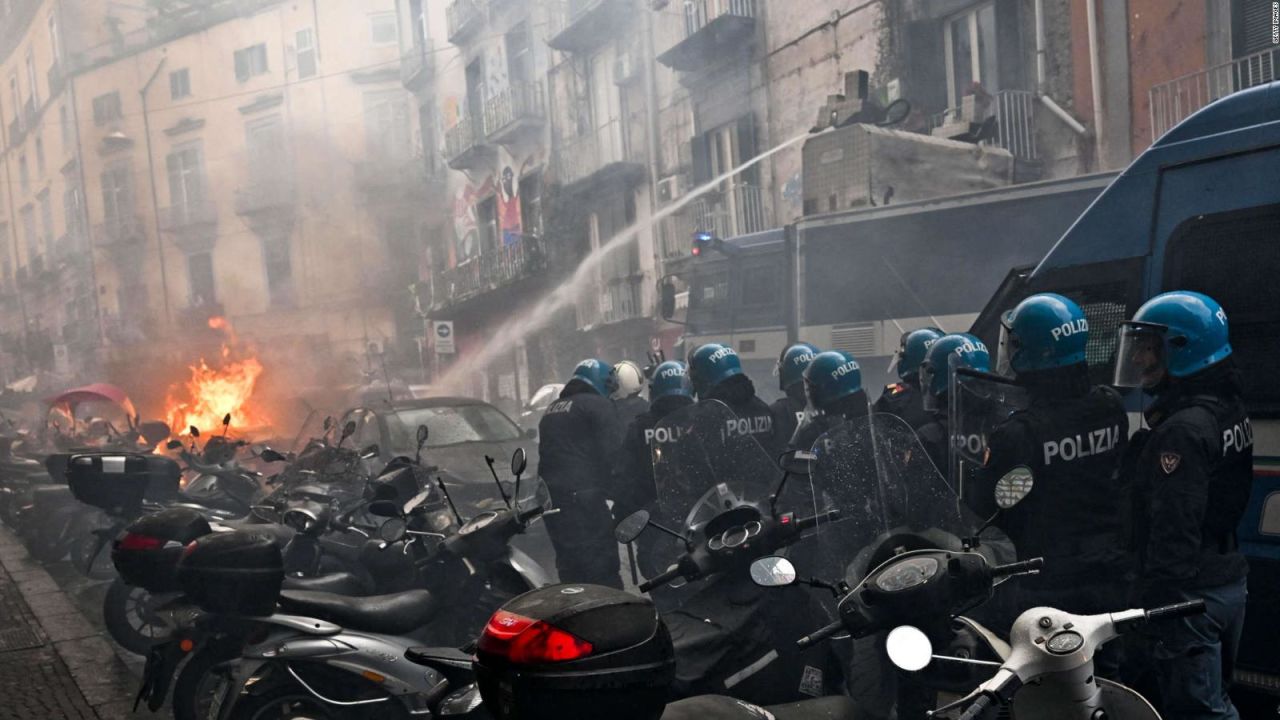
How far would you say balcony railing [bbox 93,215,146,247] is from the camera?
142 ft

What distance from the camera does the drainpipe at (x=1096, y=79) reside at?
42.1 ft

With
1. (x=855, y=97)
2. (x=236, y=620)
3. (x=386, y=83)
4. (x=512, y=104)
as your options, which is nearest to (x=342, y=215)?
(x=386, y=83)

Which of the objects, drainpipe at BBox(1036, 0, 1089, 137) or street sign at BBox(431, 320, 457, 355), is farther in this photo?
street sign at BBox(431, 320, 457, 355)

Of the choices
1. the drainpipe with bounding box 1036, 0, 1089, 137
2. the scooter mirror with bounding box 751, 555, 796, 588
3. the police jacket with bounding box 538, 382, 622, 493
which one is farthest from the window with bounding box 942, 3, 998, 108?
the scooter mirror with bounding box 751, 555, 796, 588

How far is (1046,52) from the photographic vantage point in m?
13.5

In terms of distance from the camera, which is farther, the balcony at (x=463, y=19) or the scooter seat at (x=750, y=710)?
the balcony at (x=463, y=19)

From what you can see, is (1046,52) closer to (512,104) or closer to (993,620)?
(993,620)

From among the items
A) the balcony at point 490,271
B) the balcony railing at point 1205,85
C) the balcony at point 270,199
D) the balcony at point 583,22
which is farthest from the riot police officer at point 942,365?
the balcony at point 270,199

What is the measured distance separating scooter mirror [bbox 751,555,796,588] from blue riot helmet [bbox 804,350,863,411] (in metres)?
2.64

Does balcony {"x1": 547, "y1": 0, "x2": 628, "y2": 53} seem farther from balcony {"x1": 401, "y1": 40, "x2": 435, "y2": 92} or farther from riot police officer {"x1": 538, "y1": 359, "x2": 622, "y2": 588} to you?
riot police officer {"x1": 538, "y1": 359, "x2": 622, "y2": 588}

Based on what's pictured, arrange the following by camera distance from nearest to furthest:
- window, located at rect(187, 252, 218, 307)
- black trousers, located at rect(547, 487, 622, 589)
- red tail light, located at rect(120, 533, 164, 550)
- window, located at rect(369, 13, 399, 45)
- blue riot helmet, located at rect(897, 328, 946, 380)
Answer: red tail light, located at rect(120, 533, 164, 550), black trousers, located at rect(547, 487, 622, 589), blue riot helmet, located at rect(897, 328, 946, 380), window, located at rect(369, 13, 399, 45), window, located at rect(187, 252, 218, 307)

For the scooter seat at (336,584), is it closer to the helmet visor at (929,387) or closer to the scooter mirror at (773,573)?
the helmet visor at (929,387)

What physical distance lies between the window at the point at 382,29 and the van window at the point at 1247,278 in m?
36.2

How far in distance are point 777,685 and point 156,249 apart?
4473 centimetres
